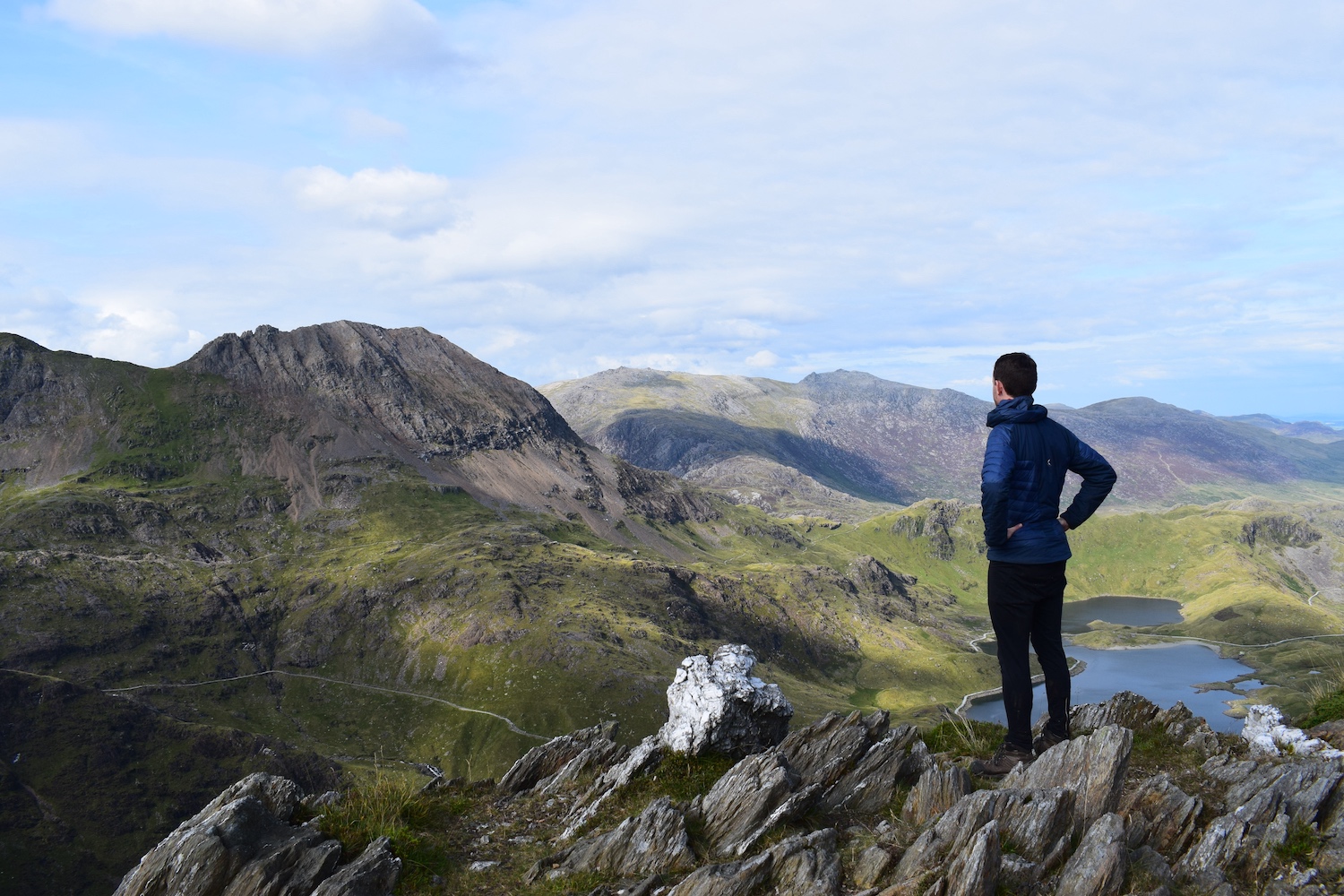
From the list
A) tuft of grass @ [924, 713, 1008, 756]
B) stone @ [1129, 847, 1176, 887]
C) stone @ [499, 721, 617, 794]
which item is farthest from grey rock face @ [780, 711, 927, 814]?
stone @ [499, 721, 617, 794]

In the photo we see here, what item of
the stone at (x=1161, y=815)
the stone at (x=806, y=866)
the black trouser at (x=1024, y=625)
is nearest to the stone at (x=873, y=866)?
the stone at (x=806, y=866)

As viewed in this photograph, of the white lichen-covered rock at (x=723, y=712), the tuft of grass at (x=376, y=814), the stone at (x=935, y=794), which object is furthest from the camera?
the white lichen-covered rock at (x=723, y=712)

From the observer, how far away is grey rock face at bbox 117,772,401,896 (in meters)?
12.5

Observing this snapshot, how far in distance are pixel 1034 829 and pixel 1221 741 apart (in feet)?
26.6

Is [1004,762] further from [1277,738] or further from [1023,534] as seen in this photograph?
[1277,738]

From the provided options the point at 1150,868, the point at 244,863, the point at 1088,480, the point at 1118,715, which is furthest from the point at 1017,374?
the point at 244,863

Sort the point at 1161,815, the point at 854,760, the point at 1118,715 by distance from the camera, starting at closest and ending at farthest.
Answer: the point at 1161,815, the point at 854,760, the point at 1118,715

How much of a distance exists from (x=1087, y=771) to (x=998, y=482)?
196 inches

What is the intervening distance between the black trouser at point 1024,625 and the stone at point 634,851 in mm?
6306

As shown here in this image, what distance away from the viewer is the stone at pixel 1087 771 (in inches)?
492

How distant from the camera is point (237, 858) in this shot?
1276 centimetres

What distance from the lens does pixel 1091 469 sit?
49.6 feet

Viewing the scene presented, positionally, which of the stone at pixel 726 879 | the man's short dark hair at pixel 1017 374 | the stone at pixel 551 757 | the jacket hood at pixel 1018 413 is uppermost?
the man's short dark hair at pixel 1017 374

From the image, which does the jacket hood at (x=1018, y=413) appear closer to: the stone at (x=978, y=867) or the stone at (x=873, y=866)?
the stone at (x=978, y=867)
